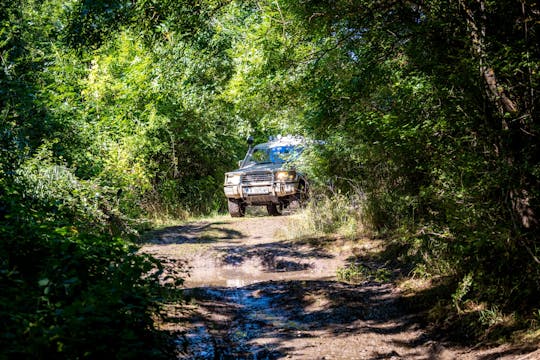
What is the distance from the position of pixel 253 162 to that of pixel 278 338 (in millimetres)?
11766

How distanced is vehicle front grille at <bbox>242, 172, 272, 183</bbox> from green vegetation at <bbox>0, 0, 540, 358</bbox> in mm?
4833

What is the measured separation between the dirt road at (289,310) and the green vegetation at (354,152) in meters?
0.64

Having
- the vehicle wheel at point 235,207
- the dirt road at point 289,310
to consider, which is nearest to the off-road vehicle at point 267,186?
the vehicle wheel at point 235,207

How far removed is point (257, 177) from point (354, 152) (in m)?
6.60

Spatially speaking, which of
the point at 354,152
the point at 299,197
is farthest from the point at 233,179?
the point at 354,152

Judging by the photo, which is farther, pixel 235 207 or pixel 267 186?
pixel 235 207

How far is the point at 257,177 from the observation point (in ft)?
51.5

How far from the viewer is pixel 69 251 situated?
4.26 metres

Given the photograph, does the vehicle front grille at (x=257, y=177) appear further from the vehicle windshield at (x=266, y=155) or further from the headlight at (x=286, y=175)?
the vehicle windshield at (x=266, y=155)

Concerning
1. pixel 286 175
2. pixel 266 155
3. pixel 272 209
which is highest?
pixel 266 155

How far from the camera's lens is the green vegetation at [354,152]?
144 inches

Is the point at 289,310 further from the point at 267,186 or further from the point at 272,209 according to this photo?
the point at 272,209

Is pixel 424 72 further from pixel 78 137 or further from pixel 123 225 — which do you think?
pixel 78 137

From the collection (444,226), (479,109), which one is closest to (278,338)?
(444,226)
